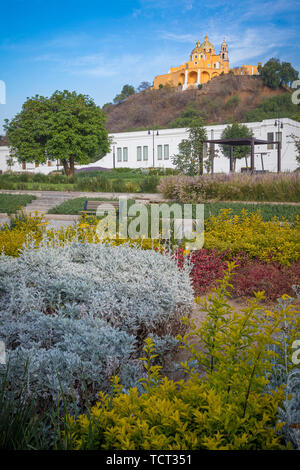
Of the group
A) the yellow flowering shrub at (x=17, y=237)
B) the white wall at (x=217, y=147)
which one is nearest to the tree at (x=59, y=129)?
the white wall at (x=217, y=147)

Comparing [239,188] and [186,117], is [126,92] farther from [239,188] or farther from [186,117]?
[239,188]

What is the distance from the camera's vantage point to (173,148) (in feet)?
124

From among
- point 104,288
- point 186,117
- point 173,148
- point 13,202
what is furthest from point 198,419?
point 186,117

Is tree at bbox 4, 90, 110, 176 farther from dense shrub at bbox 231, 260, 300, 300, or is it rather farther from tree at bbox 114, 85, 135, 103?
tree at bbox 114, 85, 135, 103

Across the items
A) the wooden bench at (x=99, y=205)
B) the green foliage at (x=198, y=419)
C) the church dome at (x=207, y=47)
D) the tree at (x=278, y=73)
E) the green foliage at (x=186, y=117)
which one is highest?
the church dome at (x=207, y=47)

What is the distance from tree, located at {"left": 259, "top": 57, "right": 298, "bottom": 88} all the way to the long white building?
35236mm

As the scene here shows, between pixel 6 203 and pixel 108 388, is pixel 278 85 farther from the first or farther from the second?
pixel 108 388

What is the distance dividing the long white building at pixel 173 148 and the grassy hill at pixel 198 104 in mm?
19398

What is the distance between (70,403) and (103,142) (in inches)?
976

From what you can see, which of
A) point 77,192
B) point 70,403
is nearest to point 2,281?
point 70,403

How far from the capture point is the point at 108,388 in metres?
2.46

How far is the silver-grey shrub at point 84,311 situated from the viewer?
2.35 meters

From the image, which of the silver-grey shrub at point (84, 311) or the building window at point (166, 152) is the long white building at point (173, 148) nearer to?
the building window at point (166, 152)

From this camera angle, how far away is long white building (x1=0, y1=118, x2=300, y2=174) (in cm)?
3288
